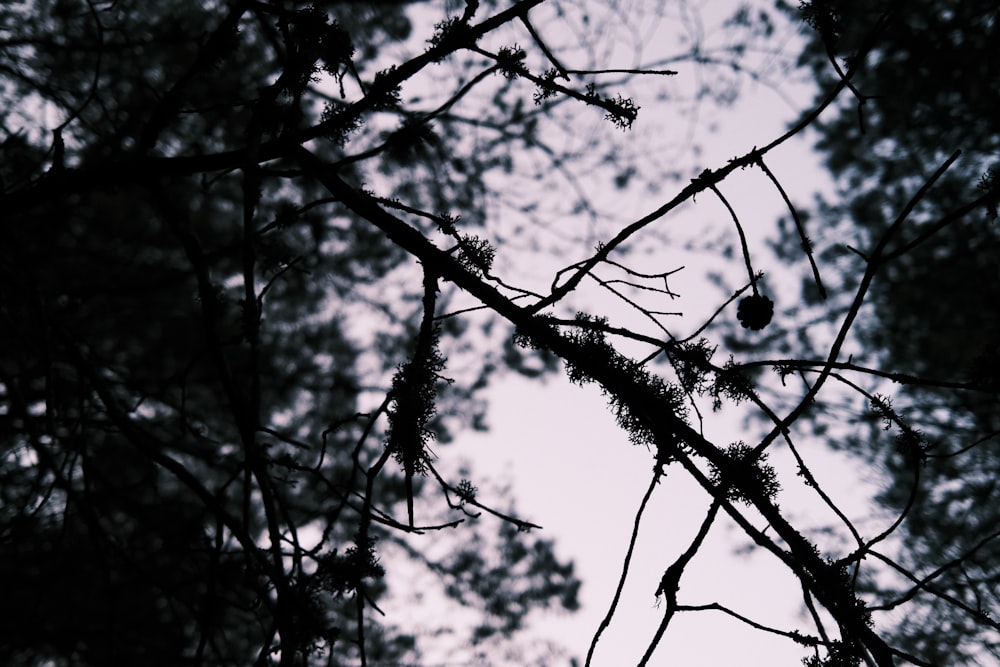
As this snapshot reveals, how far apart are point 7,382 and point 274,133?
4.41ft

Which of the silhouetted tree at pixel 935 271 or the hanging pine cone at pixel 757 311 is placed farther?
the silhouetted tree at pixel 935 271

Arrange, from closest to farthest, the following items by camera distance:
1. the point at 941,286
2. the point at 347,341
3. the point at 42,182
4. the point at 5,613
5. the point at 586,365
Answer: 1. the point at 586,365
2. the point at 42,182
3. the point at 5,613
4. the point at 941,286
5. the point at 347,341

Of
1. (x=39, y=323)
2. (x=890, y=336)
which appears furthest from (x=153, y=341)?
(x=890, y=336)

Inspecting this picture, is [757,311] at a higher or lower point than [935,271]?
lower

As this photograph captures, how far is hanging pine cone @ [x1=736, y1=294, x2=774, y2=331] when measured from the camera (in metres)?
1.45

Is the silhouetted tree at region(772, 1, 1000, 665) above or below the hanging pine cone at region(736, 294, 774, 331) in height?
above

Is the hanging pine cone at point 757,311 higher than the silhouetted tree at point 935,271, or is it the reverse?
the silhouetted tree at point 935,271

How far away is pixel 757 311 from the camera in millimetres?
1455

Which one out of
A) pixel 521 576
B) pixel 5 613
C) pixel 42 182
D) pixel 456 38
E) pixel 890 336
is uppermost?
pixel 890 336

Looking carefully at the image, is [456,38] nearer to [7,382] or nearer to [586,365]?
[586,365]

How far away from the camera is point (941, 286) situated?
214 inches

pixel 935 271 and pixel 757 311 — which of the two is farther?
pixel 935 271

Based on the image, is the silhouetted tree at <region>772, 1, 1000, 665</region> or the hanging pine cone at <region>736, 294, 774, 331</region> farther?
the silhouetted tree at <region>772, 1, 1000, 665</region>

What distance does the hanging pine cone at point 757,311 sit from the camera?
57.1 inches
